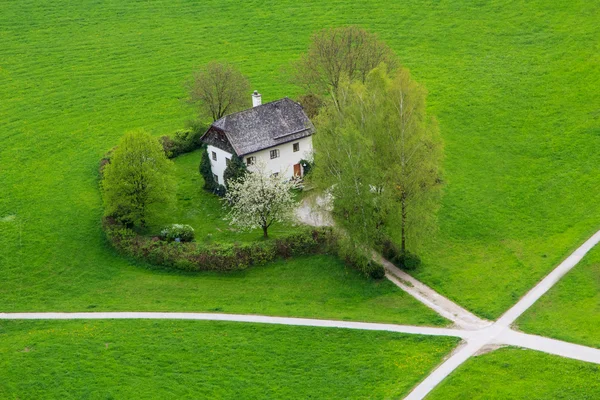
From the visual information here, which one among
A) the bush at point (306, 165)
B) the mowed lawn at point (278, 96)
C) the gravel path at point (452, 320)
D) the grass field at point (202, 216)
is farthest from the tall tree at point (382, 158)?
the bush at point (306, 165)

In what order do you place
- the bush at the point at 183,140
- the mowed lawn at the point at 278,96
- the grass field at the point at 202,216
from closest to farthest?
the mowed lawn at the point at 278,96 → the grass field at the point at 202,216 → the bush at the point at 183,140

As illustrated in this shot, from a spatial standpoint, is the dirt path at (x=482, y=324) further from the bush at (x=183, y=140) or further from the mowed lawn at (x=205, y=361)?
the bush at (x=183, y=140)

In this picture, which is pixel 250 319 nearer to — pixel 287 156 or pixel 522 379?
pixel 522 379

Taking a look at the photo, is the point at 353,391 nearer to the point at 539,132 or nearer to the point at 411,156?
the point at 411,156

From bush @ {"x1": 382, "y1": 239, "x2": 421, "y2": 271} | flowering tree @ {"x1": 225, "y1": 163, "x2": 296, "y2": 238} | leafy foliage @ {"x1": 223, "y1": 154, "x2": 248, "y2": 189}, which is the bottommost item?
bush @ {"x1": 382, "y1": 239, "x2": 421, "y2": 271}

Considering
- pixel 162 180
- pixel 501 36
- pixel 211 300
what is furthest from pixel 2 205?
pixel 501 36

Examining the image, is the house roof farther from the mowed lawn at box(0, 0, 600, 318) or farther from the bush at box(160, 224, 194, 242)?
the mowed lawn at box(0, 0, 600, 318)

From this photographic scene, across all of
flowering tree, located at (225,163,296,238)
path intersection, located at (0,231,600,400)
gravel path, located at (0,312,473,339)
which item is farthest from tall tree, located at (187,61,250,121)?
gravel path, located at (0,312,473,339)
